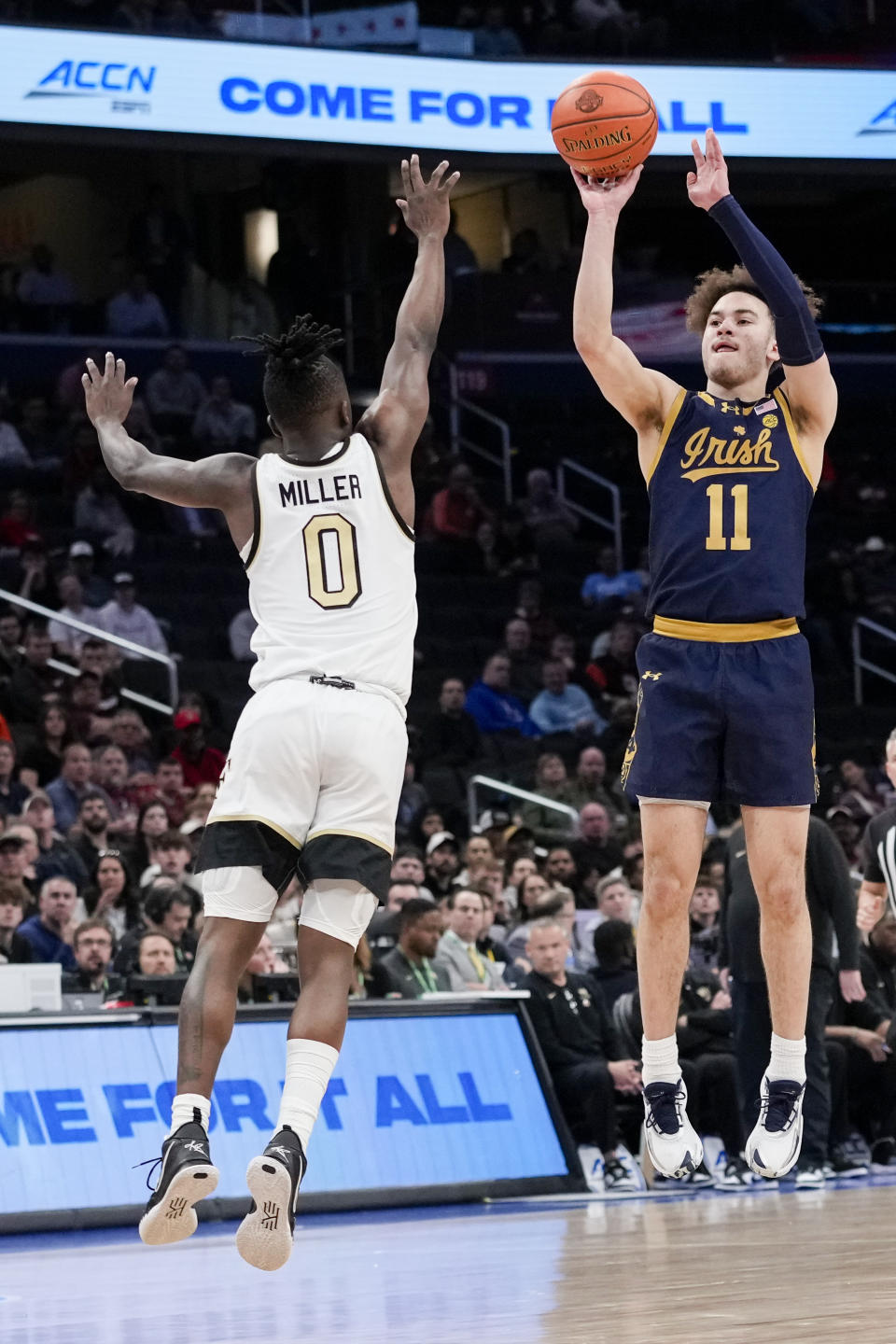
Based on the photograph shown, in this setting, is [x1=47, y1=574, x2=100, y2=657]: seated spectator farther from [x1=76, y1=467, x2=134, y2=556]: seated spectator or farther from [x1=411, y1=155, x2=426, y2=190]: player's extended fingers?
[x1=411, y1=155, x2=426, y2=190]: player's extended fingers

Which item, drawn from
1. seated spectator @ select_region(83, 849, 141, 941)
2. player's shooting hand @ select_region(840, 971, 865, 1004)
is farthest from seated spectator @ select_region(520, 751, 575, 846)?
player's shooting hand @ select_region(840, 971, 865, 1004)

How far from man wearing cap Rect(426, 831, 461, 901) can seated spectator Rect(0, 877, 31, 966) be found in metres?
3.31

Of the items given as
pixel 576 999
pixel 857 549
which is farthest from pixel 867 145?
pixel 576 999

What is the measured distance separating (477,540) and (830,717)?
13.1ft

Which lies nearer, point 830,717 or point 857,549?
point 830,717

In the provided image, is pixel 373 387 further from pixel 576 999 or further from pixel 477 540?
pixel 576 999

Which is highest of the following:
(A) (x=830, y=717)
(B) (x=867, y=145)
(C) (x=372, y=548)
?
(B) (x=867, y=145)

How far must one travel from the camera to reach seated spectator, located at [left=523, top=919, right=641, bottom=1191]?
37.7 ft

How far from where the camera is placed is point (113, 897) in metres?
12.2

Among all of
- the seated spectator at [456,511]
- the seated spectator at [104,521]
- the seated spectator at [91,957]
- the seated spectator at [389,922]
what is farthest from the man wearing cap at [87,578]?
the seated spectator at [91,957]

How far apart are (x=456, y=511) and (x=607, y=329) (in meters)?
14.1

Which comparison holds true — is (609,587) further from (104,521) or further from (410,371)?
(410,371)

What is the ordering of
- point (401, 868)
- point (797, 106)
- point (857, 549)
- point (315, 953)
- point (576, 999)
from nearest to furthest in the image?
point (315, 953) → point (576, 999) → point (401, 868) → point (797, 106) → point (857, 549)

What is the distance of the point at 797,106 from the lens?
18969mm
